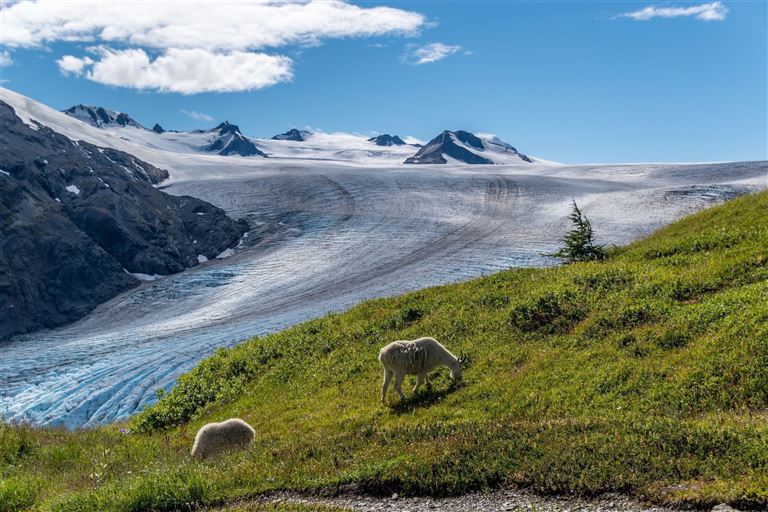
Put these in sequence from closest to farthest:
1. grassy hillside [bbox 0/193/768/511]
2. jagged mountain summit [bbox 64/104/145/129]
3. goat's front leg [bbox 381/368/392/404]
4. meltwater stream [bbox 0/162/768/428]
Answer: grassy hillside [bbox 0/193/768/511], goat's front leg [bbox 381/368/392/404], meltwater stream [bbox 0/162/768/428], jagged mountain summit [bbox 64/104/145/129]

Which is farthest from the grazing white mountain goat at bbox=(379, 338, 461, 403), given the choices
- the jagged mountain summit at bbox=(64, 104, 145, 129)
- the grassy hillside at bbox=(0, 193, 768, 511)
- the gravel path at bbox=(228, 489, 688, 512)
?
the jagged mountain summit at bbox=(64, 104, 145, 129)

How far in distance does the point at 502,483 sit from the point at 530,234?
45187 mm

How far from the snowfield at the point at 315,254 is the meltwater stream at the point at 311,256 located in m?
0.14

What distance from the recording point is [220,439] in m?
14.1

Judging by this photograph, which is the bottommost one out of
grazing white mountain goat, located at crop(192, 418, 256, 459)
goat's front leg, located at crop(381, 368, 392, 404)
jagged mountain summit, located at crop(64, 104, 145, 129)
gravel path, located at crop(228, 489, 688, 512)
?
grazing white mountain goat, located at crop(192, 418, 256, 459)

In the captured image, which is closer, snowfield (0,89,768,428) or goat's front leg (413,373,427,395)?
goat's front leg (413,373,427,395)

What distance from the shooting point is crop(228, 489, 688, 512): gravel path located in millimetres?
7617

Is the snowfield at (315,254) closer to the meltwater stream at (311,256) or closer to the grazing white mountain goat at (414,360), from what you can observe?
the meltwater stream at (311,256)

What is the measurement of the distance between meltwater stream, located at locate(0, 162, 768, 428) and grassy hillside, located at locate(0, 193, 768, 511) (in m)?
11.7

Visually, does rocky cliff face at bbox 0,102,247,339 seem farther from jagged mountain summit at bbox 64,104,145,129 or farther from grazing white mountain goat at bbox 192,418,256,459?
jagged mountain summit at bbox 64,104,145,129

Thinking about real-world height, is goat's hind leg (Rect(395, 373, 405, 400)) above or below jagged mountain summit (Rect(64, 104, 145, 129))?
below

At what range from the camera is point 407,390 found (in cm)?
1620

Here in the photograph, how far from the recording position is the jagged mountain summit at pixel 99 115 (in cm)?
18950

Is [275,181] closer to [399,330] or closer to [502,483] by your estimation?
[399,330]
